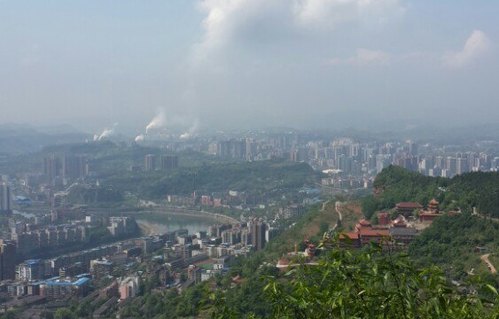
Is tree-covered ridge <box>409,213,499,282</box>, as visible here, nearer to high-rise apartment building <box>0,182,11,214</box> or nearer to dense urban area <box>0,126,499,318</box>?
dense urban area <box>0,126,499,318</box>

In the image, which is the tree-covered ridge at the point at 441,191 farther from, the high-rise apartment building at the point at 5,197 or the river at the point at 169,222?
the high-rise apartment building at the point at 5,197

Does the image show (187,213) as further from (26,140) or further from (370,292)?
(26,140)

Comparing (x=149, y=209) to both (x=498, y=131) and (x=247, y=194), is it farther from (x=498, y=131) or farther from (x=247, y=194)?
(x=498, y=131)

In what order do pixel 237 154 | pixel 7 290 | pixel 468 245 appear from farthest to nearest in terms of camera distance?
1. pixel 237 154
2. pixel 7 290
3. pixel 468 245

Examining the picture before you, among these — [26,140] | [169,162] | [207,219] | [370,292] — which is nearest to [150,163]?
[169,162]

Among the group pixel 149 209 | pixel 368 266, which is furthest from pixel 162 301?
pixel 149 209

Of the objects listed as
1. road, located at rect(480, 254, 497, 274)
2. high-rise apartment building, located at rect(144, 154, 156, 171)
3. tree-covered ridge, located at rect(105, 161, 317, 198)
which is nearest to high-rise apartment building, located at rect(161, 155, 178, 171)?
high-rise apartment building, located at rect(144, 154, 156, 171)
